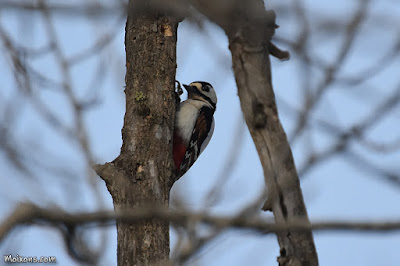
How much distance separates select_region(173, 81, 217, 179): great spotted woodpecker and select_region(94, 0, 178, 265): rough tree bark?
83cm

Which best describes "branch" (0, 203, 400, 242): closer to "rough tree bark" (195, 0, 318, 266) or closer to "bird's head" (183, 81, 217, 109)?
"rough tree bark" (195, 0, 318, 266)

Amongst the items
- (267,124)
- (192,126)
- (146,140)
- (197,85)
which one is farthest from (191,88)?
(267,124)

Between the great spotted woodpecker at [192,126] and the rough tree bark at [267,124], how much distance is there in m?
1.89

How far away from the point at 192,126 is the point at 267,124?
208 cm

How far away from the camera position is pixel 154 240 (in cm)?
310

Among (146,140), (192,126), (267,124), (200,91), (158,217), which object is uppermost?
(200,91)

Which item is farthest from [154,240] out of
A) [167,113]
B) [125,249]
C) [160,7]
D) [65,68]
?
[65,68]

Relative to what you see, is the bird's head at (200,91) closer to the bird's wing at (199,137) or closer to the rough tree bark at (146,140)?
the bird's wing at (199,137)

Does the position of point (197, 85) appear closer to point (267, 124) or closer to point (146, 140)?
point (146, 140)

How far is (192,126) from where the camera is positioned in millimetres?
4703

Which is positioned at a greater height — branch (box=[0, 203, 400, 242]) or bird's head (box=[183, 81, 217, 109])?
bird's head (box=[183, 81, 217, 109])

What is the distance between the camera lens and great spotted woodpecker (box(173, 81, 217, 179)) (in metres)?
4.56

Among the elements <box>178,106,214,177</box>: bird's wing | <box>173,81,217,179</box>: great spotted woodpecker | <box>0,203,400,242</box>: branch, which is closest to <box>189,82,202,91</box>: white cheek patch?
<box>173,81,217,179</box>: great spotted woodpecker

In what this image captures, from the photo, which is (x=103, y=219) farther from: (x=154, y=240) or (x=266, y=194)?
(x=154, y=240)
